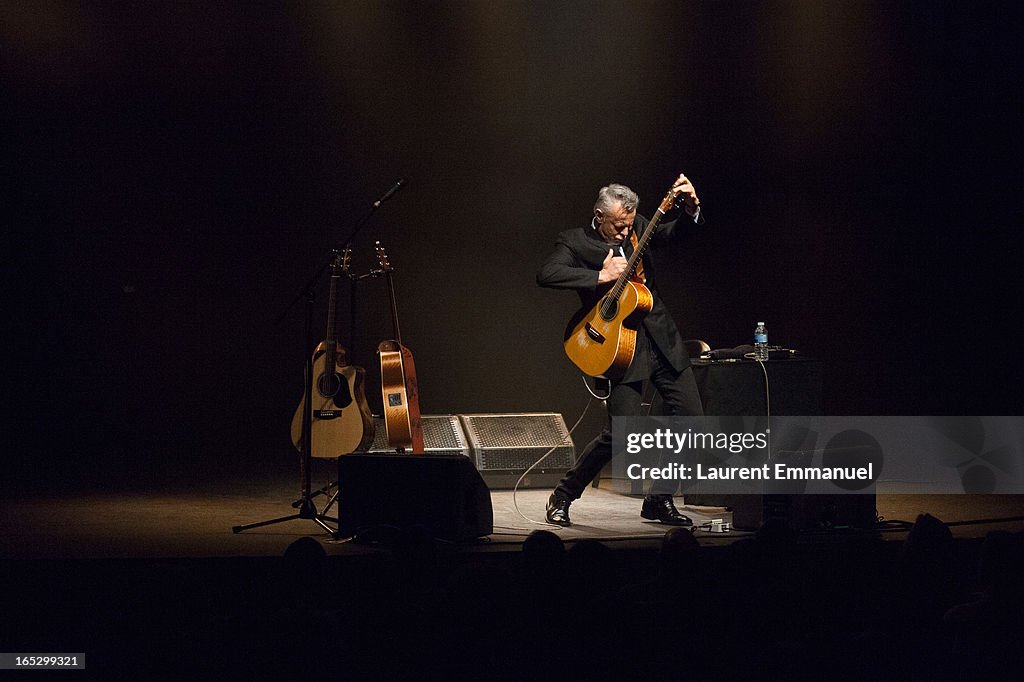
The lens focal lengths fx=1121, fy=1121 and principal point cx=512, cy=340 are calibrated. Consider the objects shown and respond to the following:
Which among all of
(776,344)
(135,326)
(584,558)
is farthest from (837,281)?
(584,558)

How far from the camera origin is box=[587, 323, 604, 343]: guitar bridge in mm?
4836

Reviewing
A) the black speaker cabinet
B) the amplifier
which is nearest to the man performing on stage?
A: the black speaker cabinet

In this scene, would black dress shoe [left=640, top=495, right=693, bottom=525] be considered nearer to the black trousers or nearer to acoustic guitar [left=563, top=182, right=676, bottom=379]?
the black trousers

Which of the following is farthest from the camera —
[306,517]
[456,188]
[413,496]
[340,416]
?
[456,188]

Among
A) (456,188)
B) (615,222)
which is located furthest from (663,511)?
(456,188)

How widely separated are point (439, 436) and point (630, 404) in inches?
72.1

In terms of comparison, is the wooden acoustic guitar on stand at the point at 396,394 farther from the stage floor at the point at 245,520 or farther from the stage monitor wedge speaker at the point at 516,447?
the stage monitor wedge speaker at the point at 516,447

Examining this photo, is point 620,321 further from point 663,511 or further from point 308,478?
point 308,478

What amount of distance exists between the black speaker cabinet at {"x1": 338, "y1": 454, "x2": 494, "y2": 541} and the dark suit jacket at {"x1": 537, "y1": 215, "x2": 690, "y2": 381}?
96 centimetres

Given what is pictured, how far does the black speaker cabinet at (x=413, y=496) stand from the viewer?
13.9ft

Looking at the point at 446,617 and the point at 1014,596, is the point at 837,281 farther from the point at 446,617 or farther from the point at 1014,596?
the point at 446,617

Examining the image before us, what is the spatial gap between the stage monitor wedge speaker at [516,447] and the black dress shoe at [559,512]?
1385 mm

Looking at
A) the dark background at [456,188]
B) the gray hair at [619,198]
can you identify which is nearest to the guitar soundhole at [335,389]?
the dark background at [456,188]

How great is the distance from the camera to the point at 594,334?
4.87m
